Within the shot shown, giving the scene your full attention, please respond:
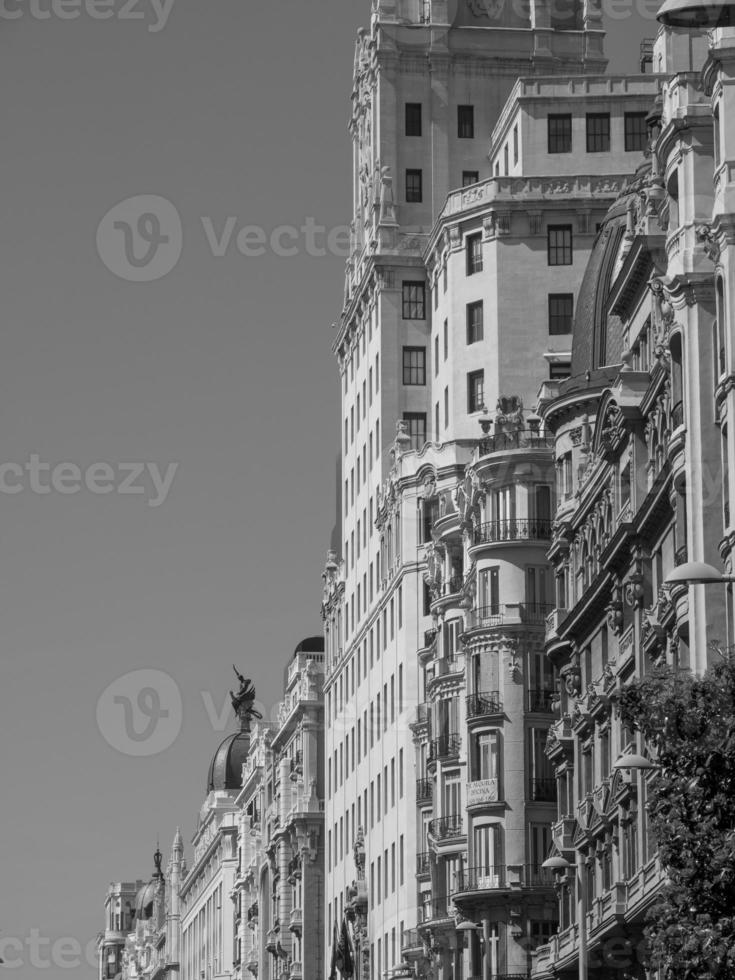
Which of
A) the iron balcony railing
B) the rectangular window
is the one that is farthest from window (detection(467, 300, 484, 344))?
the iron balcony railing

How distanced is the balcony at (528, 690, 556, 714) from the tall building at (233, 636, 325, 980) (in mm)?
52939

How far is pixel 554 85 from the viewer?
112 metres

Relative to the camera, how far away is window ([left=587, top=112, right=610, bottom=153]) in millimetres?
111062

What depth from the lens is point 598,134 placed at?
111 metres

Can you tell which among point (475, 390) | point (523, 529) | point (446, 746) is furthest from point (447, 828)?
point (475, 390)

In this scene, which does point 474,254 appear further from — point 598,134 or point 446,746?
point 446,746

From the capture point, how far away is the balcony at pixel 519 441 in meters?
96.6

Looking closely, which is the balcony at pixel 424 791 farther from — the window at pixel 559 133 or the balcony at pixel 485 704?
the window at pixel 559 133

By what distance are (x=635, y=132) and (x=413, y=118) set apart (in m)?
20.2

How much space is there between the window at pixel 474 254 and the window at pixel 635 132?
775 cm

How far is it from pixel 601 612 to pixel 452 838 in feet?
74.8

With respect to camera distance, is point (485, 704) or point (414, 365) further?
point (414, 365)

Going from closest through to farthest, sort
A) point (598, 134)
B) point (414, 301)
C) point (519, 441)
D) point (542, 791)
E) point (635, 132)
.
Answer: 1. point (542, 791)
2. point (519, 441)
3. point (635, 132)
4. point (598, 134)
5. point (414, 301)

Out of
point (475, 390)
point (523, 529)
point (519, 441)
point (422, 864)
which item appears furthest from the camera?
point (475, 390)
